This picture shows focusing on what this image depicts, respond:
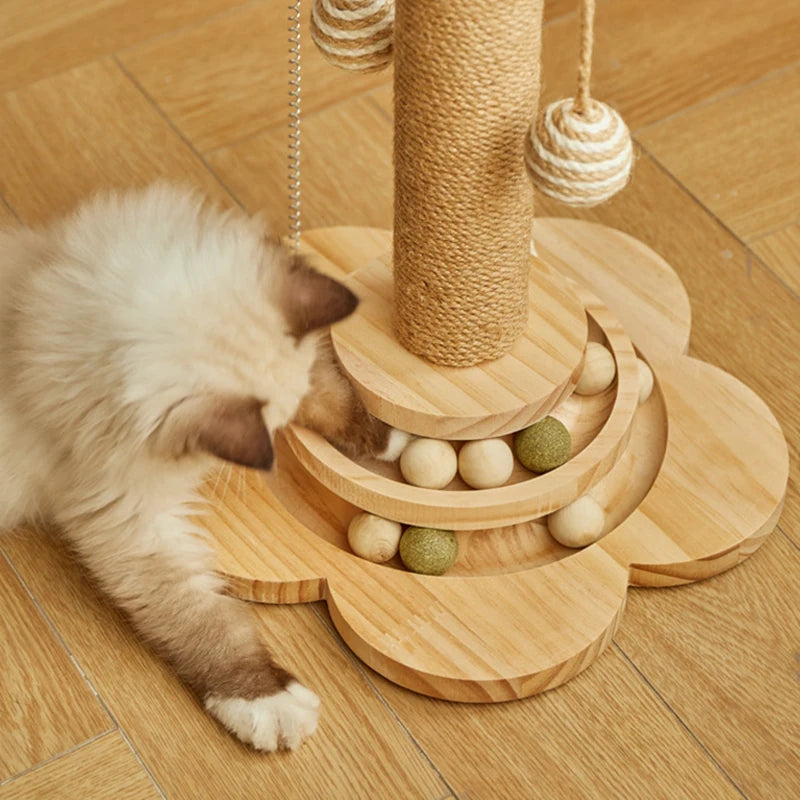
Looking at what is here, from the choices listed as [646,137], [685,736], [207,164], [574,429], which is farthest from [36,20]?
[685,736]

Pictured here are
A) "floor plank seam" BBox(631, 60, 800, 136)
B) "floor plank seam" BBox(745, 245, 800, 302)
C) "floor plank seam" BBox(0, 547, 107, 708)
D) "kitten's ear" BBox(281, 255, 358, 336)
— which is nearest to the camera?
"kitten's ear" BBox(281, 255, 358, 336)

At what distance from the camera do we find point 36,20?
236cm

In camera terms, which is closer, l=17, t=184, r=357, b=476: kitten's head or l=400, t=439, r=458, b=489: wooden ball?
l=17, t=184, r=357, b=476: kitten's head

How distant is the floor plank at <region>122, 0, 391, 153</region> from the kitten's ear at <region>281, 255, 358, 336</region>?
786mm

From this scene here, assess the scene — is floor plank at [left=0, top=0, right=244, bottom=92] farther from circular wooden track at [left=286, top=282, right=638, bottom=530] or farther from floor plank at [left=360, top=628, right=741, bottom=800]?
floor plank at [left=360, top=628, right=741, bottom=800]

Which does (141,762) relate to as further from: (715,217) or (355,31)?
(715,217)

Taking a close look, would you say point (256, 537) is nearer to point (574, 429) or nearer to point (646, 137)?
point (574, 429)

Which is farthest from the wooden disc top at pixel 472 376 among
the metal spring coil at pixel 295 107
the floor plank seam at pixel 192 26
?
the floor plank seam at pixel 192 26

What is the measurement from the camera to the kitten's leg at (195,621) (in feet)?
4.85

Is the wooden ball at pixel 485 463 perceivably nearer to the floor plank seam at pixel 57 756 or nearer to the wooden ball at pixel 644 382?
the wooden ball at pixel 644 382

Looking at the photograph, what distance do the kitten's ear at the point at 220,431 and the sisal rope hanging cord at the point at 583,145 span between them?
391mm

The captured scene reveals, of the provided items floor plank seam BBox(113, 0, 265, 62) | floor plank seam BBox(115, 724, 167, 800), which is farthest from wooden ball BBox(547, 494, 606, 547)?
floor plank seam BBox(113, 0, 265, 62)

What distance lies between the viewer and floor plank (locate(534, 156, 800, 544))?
6.02 feet

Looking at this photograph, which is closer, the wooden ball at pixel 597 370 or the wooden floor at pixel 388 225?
the wooden floor at pixel 388 225
